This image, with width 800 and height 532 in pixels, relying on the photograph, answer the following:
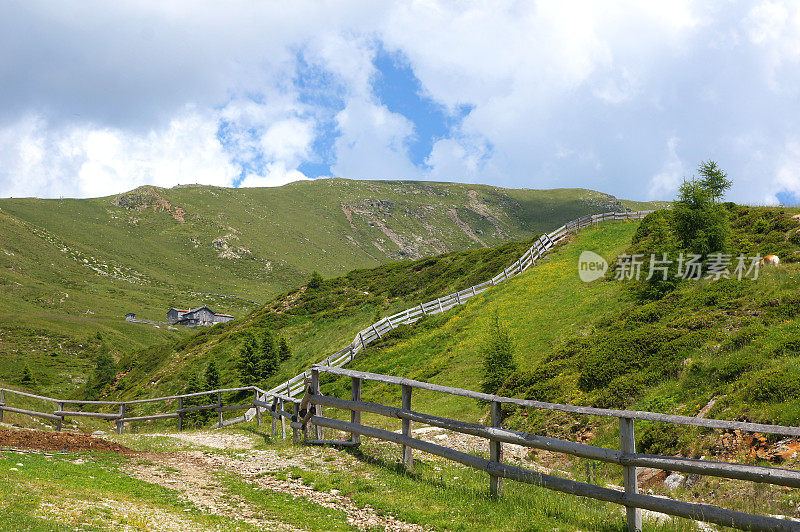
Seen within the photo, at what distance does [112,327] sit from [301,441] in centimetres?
10970

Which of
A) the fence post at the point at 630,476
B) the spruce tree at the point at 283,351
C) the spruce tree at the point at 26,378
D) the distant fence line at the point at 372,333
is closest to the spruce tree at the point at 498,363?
the distant fence line at the point at 372,333

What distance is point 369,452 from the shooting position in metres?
10.9

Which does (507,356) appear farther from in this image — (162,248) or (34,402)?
(162,248)

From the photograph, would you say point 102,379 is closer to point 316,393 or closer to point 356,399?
point 316,393

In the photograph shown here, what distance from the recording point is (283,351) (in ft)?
128

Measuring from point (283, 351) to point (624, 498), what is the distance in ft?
113

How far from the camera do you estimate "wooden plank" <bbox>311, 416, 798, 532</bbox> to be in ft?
18.2

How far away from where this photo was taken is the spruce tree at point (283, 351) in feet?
126

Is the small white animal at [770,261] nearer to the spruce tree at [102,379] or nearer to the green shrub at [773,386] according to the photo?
the green shrub at [773,386]

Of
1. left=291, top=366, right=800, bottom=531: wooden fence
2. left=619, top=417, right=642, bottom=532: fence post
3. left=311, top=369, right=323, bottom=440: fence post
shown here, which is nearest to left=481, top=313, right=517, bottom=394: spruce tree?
left=311, top=369, right=323, bottom=440: fence post

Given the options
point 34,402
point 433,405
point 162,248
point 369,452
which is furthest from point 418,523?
point 162,248

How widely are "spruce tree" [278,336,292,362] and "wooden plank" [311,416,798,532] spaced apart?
98.5ft

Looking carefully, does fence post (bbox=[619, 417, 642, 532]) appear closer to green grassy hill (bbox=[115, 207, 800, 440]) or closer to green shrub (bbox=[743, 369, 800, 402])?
green grassy hill (bbox=[115, 207, 800, 440])

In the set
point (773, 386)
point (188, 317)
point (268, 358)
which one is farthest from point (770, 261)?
point (188, 317)
